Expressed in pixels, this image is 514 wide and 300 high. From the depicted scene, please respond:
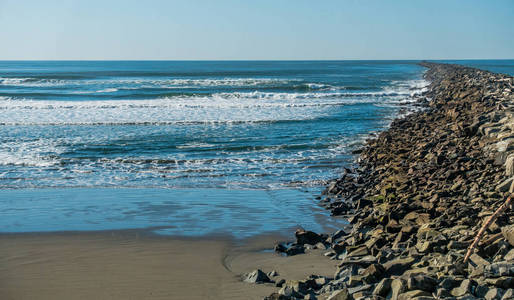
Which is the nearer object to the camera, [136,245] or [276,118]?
[136,245]

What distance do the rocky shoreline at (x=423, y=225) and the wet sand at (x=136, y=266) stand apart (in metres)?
0.36

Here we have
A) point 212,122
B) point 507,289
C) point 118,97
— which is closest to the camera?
point 507,289

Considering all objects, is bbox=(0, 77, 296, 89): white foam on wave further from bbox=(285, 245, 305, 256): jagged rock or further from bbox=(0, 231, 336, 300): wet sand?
bbox=(285, 245, 305, 256): jagged rock

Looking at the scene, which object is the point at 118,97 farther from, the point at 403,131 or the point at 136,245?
the point at 136,245

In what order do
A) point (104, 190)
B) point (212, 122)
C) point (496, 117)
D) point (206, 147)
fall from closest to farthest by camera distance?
point (104, 190)
point (496, 117)
point (206, 147)
point (212, 122)

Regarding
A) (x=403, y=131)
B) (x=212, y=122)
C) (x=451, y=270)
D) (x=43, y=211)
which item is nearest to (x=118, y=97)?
(x=212, y=122)

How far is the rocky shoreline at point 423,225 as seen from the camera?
4531 mm

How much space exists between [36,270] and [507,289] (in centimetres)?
521

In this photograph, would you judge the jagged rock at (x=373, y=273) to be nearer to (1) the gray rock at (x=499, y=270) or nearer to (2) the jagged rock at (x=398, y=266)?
(2) the jagged rock at (x=398, y=266)

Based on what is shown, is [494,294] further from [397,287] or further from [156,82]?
[156,82]

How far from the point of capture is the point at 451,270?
15.4ft

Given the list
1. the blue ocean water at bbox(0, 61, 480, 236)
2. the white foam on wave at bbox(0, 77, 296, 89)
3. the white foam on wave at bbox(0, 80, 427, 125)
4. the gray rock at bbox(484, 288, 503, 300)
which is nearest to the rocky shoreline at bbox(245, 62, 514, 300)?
the gray rock at bbox(484, 288, 503, 300)

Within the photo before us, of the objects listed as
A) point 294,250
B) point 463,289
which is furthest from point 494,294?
point 294,250

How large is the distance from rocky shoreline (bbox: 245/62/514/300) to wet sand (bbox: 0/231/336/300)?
1.19 feet
